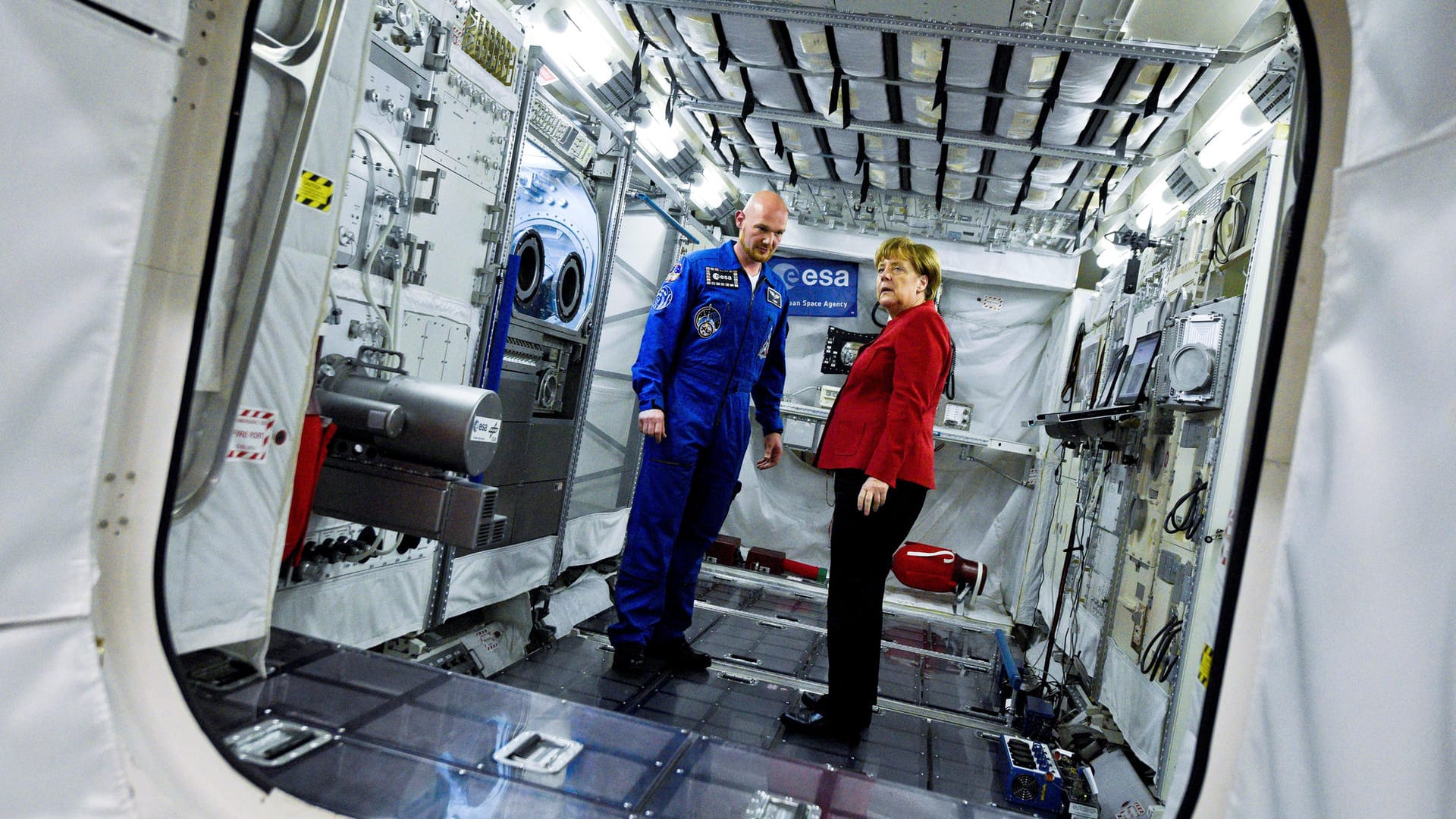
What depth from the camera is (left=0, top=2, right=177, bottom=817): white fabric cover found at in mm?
1319

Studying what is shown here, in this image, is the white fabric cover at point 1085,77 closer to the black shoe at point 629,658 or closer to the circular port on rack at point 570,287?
the circular port on rack at point 570,287

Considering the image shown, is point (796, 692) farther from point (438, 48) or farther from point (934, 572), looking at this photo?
point (934, 572)

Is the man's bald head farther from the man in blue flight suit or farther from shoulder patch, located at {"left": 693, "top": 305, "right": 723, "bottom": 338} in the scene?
shoulder patch, located at {"left": 693, "top": 305, "right": 723, "bottom": 338}

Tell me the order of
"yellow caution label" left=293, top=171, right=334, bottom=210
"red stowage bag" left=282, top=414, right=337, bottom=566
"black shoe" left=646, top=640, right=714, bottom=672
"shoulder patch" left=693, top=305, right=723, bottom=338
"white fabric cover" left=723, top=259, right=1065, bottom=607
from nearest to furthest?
"yellow caution label" left=293, top=171, right=334, bottom=210 < "red stowage bag" left=282, top=414, right=337, bottom=566 < "shoulder patch" left=693, top=305, right=723, bottom=338 < "black shoe" left=646, top=640, right=714, bottom=672 < "white fabric cover" left=723, top=259, right=1065, bottom=607

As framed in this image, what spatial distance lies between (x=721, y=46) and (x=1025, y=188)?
2.69 metres

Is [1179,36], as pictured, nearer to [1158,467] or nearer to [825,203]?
[1158,467]

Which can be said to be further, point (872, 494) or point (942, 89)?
point (942, 89)

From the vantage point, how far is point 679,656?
158 inches

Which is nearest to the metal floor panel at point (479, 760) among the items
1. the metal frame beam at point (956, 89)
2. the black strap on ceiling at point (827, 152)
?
the metal frame beam at point (956, 89)

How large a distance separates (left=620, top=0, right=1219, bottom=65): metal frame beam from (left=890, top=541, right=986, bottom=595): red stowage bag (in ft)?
14.0

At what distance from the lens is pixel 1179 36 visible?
4273 millimetres

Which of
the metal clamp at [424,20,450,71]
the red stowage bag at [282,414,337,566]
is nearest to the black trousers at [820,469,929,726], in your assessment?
the red stowage bag at [282,414,337,566]

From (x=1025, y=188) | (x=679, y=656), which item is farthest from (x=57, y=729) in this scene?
(x=1025, y=188)

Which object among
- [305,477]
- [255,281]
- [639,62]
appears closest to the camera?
Answer: [255,281]
